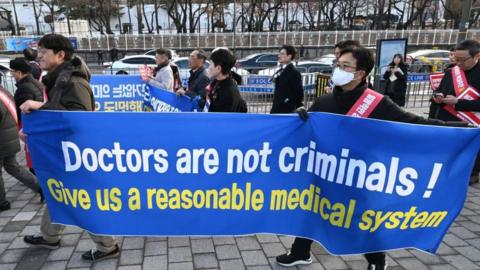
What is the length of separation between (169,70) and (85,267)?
3.71 m

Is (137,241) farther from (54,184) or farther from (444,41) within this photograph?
(444,41)

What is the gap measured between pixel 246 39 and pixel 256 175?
117 ft

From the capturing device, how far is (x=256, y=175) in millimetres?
2941

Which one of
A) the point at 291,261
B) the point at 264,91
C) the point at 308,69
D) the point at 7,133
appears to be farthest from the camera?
the point at 308,69

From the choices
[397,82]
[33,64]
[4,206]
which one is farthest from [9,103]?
[397,82]

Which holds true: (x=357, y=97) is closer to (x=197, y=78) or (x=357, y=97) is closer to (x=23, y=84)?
(x=197, y=78)

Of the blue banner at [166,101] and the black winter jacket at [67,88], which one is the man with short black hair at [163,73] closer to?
the blue banner at [166,101]

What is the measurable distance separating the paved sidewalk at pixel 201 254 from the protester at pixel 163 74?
2.88 m

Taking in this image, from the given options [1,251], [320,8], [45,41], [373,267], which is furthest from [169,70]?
[320,8]

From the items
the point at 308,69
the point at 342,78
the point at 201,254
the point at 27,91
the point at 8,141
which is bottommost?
the point at 201,254

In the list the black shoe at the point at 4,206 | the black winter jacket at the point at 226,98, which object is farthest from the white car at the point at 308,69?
the black shoe at the point at 4,206

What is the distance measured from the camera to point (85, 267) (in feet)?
11.1

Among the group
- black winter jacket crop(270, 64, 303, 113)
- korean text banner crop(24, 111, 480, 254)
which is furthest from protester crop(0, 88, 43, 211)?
black winter jacket crop(270, 64, 303, 113)

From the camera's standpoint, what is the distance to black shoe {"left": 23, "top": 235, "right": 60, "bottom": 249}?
Result: 144 inches
